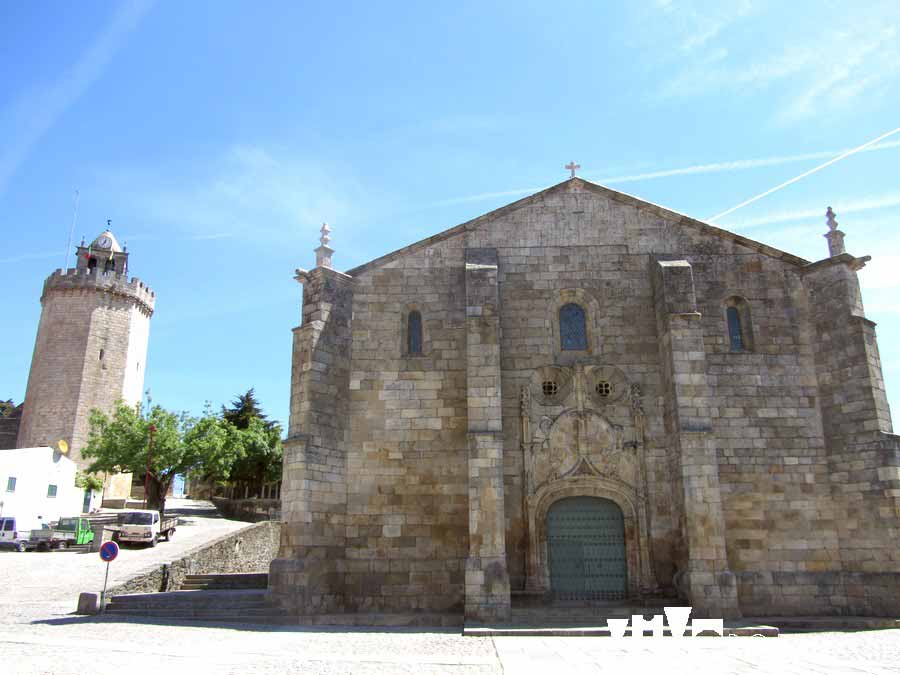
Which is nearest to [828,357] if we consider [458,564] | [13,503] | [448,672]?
[458,564]

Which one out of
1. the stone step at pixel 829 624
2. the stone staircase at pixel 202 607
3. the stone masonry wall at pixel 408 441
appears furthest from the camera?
the stone masonry wall at pixel 408 441

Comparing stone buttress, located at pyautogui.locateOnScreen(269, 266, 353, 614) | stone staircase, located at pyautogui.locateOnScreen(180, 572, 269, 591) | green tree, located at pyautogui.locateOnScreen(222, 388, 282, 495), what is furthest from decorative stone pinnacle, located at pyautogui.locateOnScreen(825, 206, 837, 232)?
green tree, located at pyautogui.locateOnScreen(222, 388, 282, 495)

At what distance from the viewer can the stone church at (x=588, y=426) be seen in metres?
14.4

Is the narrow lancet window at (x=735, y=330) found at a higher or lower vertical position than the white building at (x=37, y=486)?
higher

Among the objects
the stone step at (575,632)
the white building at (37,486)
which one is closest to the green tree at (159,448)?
the white building at (37,486)

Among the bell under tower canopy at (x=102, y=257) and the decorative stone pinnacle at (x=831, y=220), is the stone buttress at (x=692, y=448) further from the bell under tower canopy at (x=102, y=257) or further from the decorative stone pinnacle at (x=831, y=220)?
the bell under tower canopy at (x=102, y=257)

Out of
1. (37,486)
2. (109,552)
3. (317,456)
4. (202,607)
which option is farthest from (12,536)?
(317,456)

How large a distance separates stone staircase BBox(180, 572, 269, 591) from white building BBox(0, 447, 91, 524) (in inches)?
707

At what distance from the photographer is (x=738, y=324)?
16547 mm

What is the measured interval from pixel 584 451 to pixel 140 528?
1623 cm

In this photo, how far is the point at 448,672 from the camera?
328 inches

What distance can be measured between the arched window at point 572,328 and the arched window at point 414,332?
3222 mm

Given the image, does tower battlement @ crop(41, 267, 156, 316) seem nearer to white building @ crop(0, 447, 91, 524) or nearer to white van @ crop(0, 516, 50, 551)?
white building @ crop(0, 447, 91, 524)

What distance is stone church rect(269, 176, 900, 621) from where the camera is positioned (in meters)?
14.4
